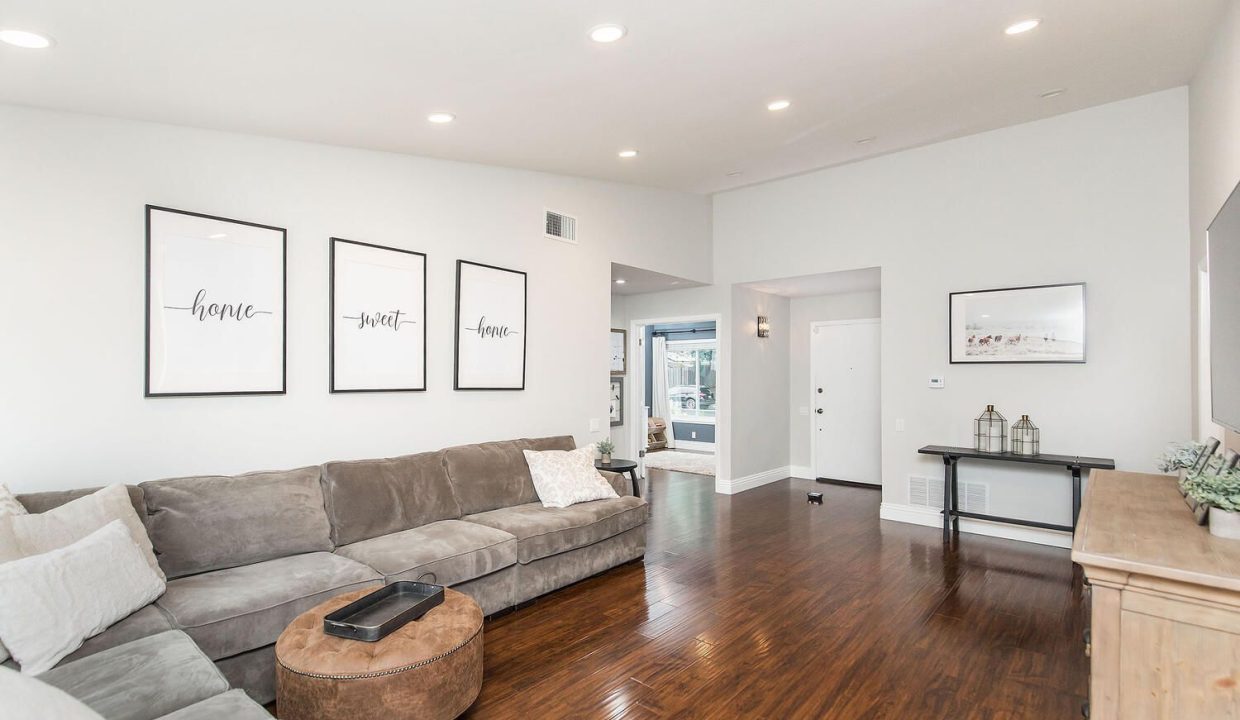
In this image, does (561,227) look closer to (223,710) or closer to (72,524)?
(72,524)

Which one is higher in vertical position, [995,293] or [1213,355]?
[995,293]

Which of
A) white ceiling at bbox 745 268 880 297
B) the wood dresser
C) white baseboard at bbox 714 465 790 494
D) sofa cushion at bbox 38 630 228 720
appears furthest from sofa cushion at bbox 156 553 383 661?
white ceiling at bbox 745 268 880 297

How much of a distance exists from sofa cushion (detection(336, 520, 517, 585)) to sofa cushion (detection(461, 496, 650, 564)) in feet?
0.40

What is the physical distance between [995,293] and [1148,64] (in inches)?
73.0

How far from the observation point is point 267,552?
2.92 metres

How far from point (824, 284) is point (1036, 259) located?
85.8 inches

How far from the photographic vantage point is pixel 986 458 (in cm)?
482

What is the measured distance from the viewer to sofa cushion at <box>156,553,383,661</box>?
227 cm

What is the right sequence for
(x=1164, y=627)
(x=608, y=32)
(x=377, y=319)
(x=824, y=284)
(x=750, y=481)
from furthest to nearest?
(x=750, y=481) → (x=824, y=284) → (x=377, y=319) → (x=608, y=32) → (x=1164, y=627)

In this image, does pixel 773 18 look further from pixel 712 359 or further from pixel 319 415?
pixel 712 359

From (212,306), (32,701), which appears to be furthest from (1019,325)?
(32,701)

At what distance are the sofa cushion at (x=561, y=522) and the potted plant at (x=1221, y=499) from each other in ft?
9.41

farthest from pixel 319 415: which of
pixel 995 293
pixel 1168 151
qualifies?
pixel 1168 151

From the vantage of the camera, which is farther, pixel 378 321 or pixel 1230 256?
pixel 378 321
